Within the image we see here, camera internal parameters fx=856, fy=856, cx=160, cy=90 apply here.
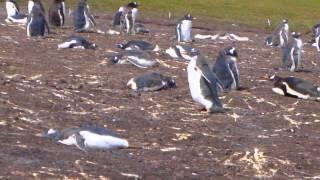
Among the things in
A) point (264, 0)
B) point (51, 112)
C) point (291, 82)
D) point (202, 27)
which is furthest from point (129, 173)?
point (264, 0)

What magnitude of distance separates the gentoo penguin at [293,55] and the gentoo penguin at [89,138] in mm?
9561

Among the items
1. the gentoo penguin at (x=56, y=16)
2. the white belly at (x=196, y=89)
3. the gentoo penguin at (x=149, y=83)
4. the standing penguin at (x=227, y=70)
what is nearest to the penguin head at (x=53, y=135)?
the white belly at (x=196, y=89)

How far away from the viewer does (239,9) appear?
47469mm

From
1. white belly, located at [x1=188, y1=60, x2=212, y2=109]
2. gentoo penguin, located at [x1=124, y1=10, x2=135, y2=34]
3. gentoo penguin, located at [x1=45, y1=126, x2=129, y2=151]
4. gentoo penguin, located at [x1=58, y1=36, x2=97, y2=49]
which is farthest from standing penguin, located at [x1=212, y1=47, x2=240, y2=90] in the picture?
gentoo penguin, located at [x1=124, y1=10, x2=135, y2=34]

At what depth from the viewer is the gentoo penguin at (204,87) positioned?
12703mm

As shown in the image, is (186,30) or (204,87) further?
(186,30)

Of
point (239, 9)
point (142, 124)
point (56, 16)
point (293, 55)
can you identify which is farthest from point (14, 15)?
point (239, 9)

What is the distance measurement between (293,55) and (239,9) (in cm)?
2904

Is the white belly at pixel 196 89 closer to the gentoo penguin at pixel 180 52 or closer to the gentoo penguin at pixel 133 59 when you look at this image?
the gentoo penguin at pixel 133 59

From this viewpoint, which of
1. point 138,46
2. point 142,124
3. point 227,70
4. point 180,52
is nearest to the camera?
point 142,124

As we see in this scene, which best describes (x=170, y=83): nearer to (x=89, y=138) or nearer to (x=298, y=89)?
(x=298, y=89)

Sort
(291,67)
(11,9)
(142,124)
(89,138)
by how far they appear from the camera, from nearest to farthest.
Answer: (89,138) → (142,124) → (291,67) → (11,9)

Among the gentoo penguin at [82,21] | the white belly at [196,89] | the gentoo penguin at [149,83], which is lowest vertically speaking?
the gentoo penguin at [82,21]

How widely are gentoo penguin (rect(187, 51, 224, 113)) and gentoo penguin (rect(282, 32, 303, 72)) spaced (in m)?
6.12
